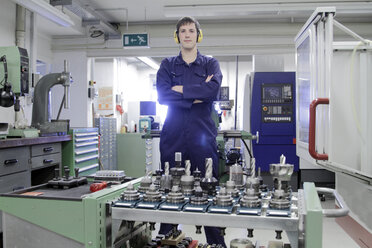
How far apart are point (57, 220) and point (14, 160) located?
6.19 feet

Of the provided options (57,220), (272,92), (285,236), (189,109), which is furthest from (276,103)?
(57,220)

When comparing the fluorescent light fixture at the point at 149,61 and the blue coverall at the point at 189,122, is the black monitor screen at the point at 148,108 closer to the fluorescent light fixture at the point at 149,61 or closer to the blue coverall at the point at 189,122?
the fluorescent light fixture at the point at 149,61

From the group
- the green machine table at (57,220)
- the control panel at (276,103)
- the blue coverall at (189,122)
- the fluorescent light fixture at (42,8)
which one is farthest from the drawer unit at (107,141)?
the green machine table at (57,220)

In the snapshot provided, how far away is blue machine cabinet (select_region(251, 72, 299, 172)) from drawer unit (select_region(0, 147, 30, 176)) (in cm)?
283

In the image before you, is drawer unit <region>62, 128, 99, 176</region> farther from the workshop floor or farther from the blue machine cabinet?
the blue machine cabinet

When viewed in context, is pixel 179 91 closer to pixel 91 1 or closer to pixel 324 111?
pixel 324 111

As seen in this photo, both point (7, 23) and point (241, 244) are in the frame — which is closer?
point (241, 244)

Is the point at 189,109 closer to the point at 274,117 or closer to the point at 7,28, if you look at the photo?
the point at 274,117

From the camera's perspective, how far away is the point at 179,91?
1997mm

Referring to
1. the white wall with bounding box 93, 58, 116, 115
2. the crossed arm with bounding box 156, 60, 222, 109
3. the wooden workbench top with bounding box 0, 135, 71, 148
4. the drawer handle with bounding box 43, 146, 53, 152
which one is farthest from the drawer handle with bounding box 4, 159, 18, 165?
the white wall with bounding box 93, 58, 116, 115

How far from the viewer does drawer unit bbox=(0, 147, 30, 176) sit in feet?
8.54

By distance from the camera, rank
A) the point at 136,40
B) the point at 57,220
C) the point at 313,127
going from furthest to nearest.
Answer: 1. the point at 136,40
2. the point at 313,127
3. the point at 57,220

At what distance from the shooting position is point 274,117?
457 cm

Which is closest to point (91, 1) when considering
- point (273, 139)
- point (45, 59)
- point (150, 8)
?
point (150, 8)
